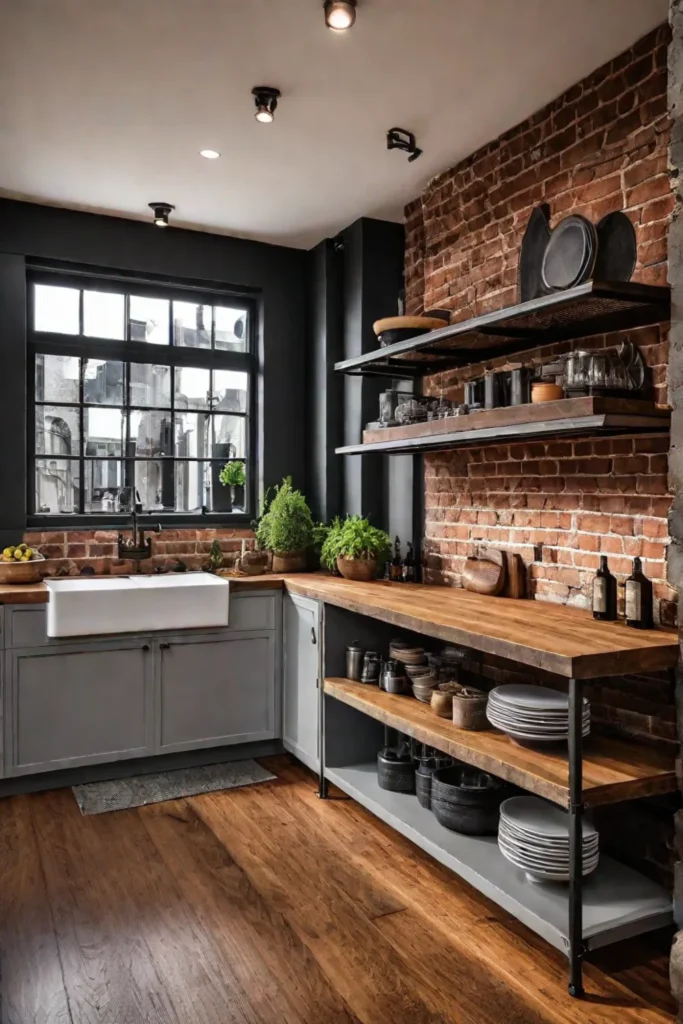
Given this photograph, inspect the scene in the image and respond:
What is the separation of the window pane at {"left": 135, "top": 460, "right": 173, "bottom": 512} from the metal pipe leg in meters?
3.07

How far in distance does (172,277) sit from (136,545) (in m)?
1.58

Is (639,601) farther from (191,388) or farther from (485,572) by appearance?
(191,388)

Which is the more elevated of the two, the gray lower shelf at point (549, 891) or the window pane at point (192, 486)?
the window pane at point (192, 486)

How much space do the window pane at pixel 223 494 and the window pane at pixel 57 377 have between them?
2.99ft

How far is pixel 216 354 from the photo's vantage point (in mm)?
4750

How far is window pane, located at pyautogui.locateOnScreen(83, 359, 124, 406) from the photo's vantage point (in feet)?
14.5

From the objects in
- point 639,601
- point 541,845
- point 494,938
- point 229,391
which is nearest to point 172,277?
point 229,391

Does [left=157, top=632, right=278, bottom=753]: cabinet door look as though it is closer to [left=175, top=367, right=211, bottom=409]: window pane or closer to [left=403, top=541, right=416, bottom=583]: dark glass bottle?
[left=403, top=541, right=416, bottom=583]: dark glass bottle

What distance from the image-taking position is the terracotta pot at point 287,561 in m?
4.31

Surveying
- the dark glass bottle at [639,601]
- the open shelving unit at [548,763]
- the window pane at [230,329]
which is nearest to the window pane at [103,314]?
the window pane at [230,329]

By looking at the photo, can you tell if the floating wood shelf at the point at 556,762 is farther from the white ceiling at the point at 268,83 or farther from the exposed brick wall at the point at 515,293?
the white ceiling at the point at 268,83

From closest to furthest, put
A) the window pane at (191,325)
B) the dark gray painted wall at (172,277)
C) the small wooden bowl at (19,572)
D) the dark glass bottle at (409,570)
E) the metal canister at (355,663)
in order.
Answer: the metal canister at (355,663), the small wooden bowl at (19,572), the dark glass bottle at (409,570), the dark gray painted wall at (172,277), the window pane at (191,325)

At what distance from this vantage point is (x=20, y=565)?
379 centimetres

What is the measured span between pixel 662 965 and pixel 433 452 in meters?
2.30
